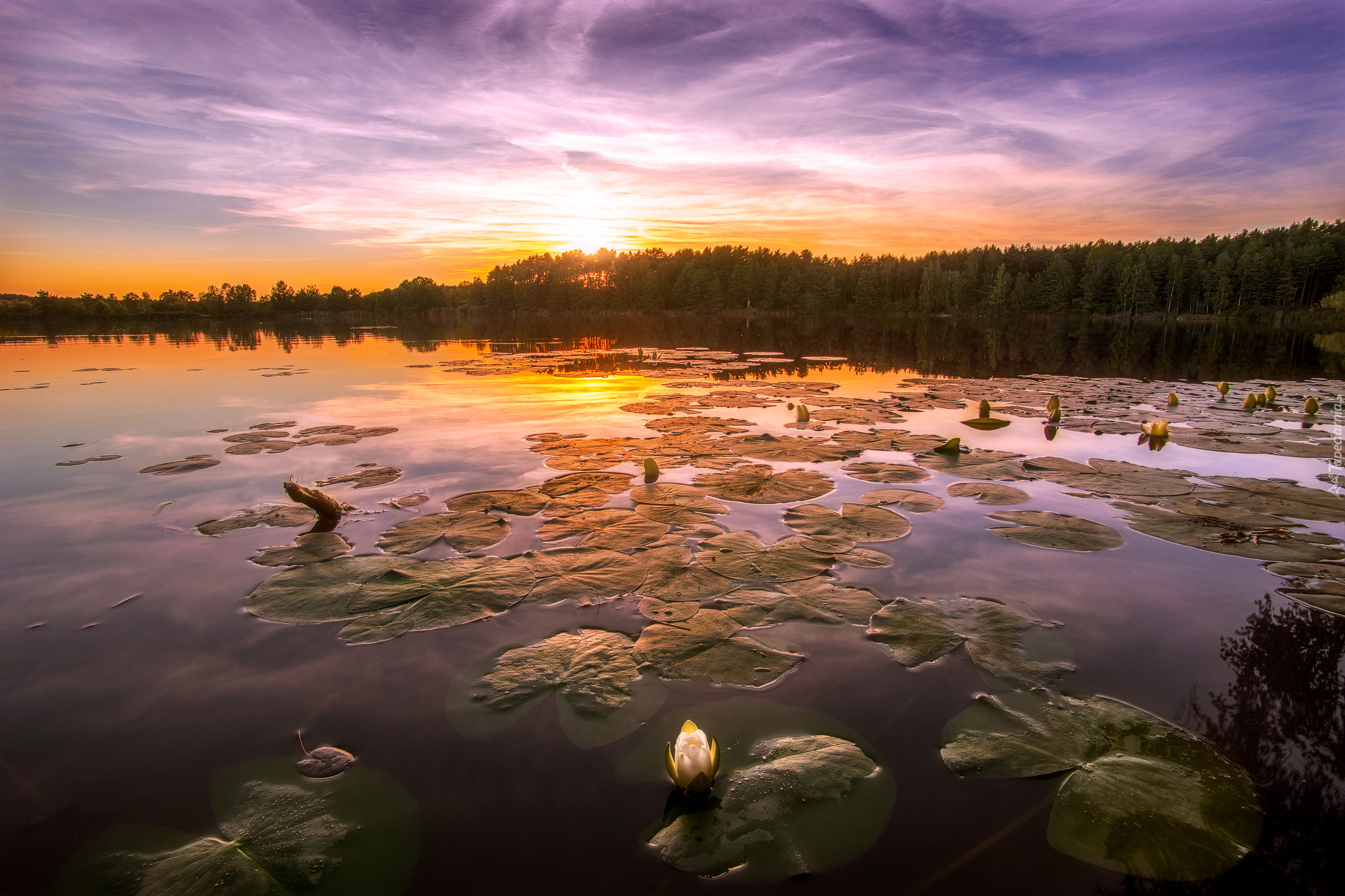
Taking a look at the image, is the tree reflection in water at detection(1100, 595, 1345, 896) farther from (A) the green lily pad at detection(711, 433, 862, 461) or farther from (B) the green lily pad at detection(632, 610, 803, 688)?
(A) the green lily pad at detection(711, 433, 862, 461)

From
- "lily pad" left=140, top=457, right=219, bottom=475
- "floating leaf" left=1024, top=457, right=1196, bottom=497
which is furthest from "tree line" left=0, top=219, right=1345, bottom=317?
"lily pad" left=140, top=457, right=219, bottom=475

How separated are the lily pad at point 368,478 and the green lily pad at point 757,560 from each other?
385cm

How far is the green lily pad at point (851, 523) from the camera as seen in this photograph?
4.61 meters

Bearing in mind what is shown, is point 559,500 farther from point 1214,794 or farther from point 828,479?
point 1214,794

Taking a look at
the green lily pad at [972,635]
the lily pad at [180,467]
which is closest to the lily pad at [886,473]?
the green lily pad at [972,635]

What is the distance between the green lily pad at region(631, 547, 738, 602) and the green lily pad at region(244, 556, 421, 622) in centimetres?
170

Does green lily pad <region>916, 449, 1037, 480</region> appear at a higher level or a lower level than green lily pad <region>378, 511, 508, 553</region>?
higher

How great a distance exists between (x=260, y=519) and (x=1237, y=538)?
848 centimetres

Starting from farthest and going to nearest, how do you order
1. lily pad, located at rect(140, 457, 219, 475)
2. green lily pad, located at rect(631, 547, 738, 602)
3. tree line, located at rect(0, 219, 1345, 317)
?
tree line, located at rect(0, 219, 1345, 317), lily pad, located at rect(140, 457, 219, 475), green lily pad, located at rect(631, 547, 738, 602)

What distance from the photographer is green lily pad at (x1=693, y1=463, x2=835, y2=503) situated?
5.51 m

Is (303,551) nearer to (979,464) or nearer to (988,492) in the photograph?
(988,492)

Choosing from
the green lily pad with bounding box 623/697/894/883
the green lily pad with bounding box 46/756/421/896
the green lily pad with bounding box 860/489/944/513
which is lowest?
the green lily pad with bounding box 46/756/421/896

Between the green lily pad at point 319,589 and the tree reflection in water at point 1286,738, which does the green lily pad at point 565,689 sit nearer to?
the green lily pad at point 319,589

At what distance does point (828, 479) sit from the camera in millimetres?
6035
